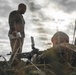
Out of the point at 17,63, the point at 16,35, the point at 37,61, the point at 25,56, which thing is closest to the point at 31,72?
the point at 37,61

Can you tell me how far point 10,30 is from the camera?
988 cm

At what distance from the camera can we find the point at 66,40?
23.0 ft

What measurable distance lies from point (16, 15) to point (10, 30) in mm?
659

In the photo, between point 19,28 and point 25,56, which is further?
point 19,28

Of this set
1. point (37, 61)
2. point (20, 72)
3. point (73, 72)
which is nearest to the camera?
point (73, 72)

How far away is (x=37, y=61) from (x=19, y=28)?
402 cm

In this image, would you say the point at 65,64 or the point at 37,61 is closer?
the point at 65,64

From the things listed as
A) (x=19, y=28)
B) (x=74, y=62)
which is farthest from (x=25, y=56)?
(x=19, y=28)

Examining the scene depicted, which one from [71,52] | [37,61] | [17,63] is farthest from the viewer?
[17,63]

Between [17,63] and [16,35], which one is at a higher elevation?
[16,35]

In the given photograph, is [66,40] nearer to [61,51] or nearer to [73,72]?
[61,51]

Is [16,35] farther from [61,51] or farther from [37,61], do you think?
[61,51]

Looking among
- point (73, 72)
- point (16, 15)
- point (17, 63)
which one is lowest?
point (17, 63)

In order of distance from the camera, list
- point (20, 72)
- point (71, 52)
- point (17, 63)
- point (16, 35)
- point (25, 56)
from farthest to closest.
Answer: point (16, 35), point (17, 63), point (25, 56), point (71, 52), point (20, 72)
